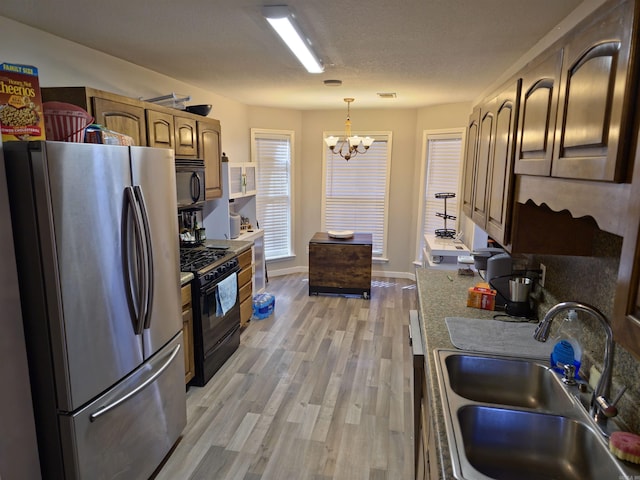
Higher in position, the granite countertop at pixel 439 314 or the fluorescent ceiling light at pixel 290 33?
the fluorescent ceiling light at pixel 290 33

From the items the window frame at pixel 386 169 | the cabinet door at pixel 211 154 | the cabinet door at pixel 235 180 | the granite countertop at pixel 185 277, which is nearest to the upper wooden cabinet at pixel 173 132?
the cabinet door at pixel 211 154

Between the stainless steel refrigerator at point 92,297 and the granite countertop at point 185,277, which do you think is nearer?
the stainless steel refrigerator at point 92,297

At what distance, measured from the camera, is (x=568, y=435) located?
1.34 meters

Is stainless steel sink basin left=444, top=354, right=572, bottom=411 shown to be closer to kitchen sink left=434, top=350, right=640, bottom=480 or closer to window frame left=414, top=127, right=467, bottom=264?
kitchen sink left=434, top=350, right=640, bottom=480

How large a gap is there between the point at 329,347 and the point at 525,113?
2919 millimetres

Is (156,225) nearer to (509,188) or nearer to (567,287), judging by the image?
(509,188)

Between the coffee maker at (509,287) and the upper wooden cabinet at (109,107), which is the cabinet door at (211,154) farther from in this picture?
the coffee maker at (509,287)

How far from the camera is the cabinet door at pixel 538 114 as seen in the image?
1257 mm

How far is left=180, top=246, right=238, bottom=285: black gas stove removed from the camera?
3.01 m

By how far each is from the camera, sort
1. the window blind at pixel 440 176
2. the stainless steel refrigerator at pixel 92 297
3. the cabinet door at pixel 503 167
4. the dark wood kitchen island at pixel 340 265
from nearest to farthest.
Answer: the stainless steel refrigerator at pixel 92 297 < the cabinet door at pixel 503 167 < the dark wood kitchen island at pixel 340 265 < the window blind at pixel 440 176

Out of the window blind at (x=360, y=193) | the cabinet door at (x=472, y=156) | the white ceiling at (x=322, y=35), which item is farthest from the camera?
the window blind at (x=360, y=193)

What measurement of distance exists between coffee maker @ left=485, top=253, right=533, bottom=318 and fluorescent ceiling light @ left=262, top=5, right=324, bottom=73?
189cm

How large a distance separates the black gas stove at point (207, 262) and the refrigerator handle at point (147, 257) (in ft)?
2.95

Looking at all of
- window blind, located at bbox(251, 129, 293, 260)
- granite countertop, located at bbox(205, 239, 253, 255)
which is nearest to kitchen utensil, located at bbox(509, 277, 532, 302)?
granite countertop, located at bbox(205, 239, 253, 255)
